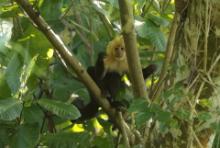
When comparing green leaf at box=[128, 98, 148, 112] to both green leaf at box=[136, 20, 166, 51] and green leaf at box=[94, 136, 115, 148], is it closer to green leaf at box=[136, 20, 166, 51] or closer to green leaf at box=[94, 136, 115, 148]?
green leaf at box=[94, 136, 115, 148]

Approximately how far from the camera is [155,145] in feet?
6.44

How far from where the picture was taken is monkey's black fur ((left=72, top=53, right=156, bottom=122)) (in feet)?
9.84

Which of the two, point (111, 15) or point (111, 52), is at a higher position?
point (111, 15)

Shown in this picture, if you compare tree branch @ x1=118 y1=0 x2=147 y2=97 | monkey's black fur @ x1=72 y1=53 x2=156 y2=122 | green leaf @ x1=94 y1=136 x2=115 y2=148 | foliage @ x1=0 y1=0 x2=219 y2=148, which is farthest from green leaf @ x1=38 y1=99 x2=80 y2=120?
monkey's black fur @ x1=72 y1=53 x2=156 y2=122

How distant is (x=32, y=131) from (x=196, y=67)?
809 mm

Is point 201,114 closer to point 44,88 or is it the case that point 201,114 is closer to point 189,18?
point 189,18

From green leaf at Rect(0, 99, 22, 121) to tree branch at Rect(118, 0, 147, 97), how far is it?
1.52 feet

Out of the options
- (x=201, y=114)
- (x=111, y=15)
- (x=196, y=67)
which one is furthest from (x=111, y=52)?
(x=201, y=114)

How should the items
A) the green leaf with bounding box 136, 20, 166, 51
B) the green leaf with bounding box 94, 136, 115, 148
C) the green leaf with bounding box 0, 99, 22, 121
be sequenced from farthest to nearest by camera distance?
the green leaf with bounding box 136, 20, 166, 51 < the green leaf with bounding box 94, 136, 115, 148 < the green leaf with bounding box 0, 99, 22, 121

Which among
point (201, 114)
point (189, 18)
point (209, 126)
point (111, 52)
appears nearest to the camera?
point (201, 114)

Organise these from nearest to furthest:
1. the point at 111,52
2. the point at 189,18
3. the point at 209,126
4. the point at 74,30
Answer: the point at 209,126
the point at 189,18
the point at 74,30
the point at 111,52

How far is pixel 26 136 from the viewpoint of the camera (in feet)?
7.63

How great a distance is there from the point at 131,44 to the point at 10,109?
528 millimetres

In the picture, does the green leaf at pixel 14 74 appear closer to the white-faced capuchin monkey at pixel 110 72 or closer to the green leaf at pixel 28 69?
the green leaf at pixel 28 69
